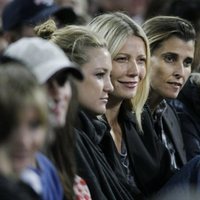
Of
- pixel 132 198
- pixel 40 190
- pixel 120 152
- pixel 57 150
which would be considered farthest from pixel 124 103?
pixel 40 190

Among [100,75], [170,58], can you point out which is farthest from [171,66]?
[100,75]

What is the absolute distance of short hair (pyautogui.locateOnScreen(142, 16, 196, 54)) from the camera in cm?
504

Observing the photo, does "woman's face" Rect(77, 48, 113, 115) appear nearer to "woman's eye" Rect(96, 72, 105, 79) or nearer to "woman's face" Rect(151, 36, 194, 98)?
"woman's eye" Rect(96, 72, 105, 79)

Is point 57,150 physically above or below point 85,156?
above

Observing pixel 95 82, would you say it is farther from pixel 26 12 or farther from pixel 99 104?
pixel 26 12

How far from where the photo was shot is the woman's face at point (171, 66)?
5.00 metres

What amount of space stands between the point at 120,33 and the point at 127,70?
7.7 inches

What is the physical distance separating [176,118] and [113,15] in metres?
0.92

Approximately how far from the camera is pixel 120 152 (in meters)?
4.45

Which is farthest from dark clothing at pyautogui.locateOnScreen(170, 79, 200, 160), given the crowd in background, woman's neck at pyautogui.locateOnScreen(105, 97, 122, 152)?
woman's neck at pyautogui.locateOnScreen(105, 97, 122, 152)

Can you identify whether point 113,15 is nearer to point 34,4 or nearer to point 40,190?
point 34,4

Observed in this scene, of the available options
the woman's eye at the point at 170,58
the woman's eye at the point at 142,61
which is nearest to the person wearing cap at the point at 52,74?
the woman's eye at the point at 142,61

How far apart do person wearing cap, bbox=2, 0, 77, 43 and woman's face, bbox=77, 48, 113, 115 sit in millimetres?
823

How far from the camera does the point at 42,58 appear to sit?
2787 mm
